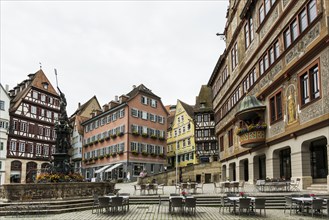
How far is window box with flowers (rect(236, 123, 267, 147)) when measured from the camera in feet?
78.6

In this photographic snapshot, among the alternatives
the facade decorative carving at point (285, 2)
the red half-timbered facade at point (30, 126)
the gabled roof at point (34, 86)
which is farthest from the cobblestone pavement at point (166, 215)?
the gabled roof at point (34, 86)

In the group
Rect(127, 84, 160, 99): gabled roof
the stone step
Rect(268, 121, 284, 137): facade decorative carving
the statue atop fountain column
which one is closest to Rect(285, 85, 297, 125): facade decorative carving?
Rect(268, 121, 284, 137): facade decorative carving

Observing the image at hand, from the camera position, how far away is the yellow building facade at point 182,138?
59.8 metres

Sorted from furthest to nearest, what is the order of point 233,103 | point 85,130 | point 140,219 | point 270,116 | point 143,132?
point 85,130 → point 143,132 → point 233,103 → point 270,116 → point 140,219

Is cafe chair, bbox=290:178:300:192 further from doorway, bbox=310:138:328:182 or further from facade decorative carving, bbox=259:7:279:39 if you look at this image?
facade decorative carving, bbox=259:7:279:39

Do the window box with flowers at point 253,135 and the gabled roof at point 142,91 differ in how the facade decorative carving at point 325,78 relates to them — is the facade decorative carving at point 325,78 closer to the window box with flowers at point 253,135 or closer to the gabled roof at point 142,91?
the window box with flowers at point 253,135

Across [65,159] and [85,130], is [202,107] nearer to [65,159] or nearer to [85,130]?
[85,130]

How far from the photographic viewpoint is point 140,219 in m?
13.7

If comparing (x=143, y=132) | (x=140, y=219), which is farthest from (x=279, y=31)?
(x=143, y=132)

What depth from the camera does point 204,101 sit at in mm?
57781

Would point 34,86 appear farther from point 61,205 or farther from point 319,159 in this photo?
point 319,159

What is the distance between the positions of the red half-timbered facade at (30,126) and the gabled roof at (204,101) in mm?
23133

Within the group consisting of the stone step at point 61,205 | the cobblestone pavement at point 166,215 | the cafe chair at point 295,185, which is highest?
the cafe chair at point 295,185

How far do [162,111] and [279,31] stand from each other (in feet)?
122
